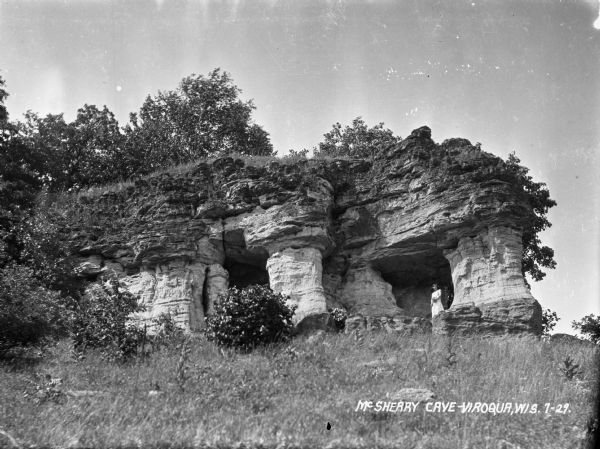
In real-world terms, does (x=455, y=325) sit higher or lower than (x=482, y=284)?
lower

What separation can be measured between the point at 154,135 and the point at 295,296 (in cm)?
1996

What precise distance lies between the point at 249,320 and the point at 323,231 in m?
5.89

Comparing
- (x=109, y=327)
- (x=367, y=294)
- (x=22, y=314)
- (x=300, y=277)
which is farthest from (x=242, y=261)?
(x=22, y=314)

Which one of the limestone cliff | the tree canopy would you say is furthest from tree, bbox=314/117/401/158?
the limestone cliff

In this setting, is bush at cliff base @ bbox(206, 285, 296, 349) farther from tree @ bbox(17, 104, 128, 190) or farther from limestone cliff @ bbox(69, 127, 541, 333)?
tree @ bbox(17, 104, 128, 190)

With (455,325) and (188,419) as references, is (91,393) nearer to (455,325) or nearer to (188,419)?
(188,419)

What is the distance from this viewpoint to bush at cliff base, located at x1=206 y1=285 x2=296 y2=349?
1781cm

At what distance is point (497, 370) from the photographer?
15250 mm

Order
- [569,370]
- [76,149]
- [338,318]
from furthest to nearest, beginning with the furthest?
[76,149], [338,318], [569,370]

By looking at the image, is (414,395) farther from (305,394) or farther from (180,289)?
(180,289)

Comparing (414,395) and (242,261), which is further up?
(242,261)

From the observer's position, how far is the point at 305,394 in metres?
13.5

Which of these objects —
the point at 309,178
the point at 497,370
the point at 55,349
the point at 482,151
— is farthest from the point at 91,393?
the point at 482,151

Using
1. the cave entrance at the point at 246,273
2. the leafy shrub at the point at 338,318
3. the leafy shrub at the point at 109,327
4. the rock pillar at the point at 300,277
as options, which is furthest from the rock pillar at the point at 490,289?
the leafy shrub at the point at 109,327
